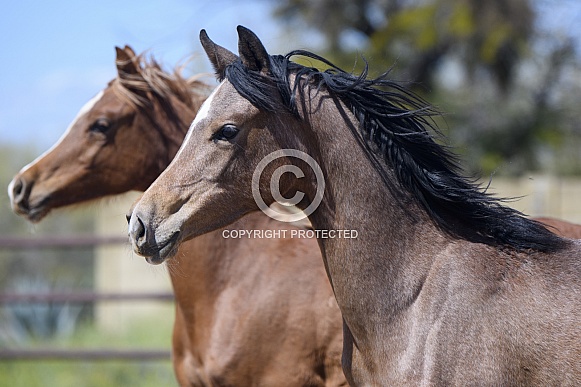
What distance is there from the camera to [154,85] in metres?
4.07

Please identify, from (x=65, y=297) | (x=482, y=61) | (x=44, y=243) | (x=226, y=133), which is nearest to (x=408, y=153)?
(x=226, y=133)

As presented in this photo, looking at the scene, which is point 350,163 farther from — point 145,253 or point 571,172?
point 571,172

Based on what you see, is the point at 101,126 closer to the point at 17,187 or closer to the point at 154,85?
the point at 154,85

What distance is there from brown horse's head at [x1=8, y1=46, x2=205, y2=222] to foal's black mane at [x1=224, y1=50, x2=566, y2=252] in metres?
1.48

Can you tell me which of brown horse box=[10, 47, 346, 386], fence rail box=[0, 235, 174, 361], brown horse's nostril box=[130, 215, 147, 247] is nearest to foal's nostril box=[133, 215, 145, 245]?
brown horse's nostril box=[130, 215, 147, 247]

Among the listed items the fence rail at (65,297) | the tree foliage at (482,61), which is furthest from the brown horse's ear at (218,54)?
the tree foliage at (482,61)

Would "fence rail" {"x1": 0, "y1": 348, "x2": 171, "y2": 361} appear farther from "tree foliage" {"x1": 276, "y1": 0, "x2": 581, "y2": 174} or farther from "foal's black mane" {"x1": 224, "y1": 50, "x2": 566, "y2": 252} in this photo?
"tree foliage" {"x1": 276, "y1": 0, "x2": 581, "y2": 174}

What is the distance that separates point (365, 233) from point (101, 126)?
206 centimetres

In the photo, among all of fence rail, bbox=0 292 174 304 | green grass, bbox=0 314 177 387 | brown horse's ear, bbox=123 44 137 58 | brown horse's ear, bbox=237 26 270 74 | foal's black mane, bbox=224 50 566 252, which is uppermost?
brown horse's ear, bbox=123 44 137 58

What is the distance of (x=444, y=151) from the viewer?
2.72m

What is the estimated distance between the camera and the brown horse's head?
4.01m

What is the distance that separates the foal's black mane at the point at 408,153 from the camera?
2.59 m

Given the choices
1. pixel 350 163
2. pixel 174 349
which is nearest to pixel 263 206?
pixel 350 163
